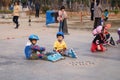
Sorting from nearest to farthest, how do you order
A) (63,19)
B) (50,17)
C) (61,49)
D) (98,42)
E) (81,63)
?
(81,63) → (61,49) → (98,42) → (63,19) → (50,17)

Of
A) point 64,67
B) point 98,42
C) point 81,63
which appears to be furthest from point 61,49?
point 98,42

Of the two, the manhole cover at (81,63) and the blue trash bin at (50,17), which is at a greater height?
the blue trash bin at (50,17)

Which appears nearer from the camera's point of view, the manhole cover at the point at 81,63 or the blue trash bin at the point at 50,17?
the manhole cover at the point at 81,63

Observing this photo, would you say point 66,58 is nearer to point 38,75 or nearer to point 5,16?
point 38,75

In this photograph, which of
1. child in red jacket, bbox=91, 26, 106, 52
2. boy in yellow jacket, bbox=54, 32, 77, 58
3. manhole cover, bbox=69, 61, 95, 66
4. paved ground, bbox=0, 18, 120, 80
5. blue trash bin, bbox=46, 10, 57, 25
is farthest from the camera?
blue trash bin, bbox=46, 10, 57, 25

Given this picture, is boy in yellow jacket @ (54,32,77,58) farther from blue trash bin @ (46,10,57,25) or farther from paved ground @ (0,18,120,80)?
blue trash bin @ (46,10,57,25)

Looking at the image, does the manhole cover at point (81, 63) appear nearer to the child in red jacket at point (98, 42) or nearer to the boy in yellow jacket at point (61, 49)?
the boy in yellow jacket at point (61, 49)

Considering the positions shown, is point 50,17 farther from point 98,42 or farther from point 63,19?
point 98,42

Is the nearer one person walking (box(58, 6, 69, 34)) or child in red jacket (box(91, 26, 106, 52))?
child in red jacket (box(91, 26, 106, 52))

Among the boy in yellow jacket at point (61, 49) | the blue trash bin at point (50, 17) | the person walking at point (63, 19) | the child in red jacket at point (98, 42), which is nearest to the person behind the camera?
the boy in yellow jacket at point (61, 49)

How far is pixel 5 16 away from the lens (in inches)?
1505

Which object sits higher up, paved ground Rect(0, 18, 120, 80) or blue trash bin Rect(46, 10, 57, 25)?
blue trash bin Rect(46, 10, 57, 25)

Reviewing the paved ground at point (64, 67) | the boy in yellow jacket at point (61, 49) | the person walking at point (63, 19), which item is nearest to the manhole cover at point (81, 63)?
the paved ground at point (64, 67)

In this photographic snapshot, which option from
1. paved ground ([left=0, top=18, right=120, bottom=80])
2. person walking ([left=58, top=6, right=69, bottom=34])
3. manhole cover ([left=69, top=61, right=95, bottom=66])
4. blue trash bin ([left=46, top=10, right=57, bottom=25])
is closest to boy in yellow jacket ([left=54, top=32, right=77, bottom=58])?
paved ground ([left=0, top=18, right=120, bottom=80])
